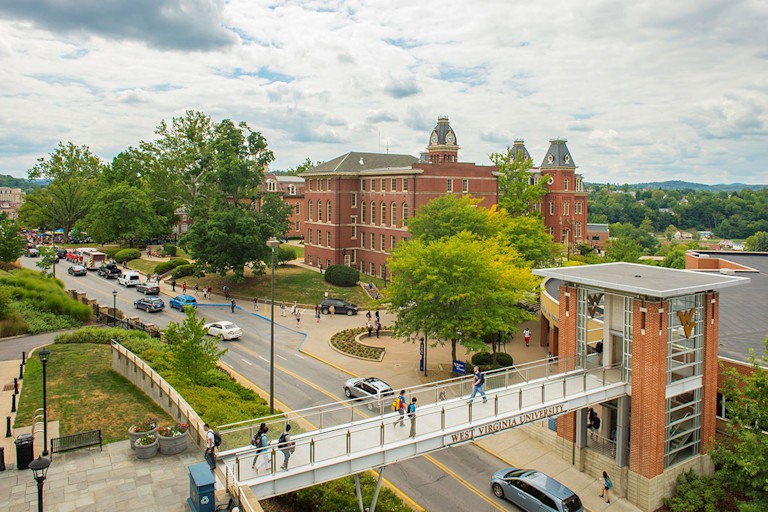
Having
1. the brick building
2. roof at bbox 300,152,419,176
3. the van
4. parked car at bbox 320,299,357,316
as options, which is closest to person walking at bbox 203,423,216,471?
parked car at bbox 320,299,357,316

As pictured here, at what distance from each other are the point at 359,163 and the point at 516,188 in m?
19.6

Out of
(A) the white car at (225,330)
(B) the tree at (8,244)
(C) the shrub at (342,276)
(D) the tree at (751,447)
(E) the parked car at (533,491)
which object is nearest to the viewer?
(D) the tree at (751,447)

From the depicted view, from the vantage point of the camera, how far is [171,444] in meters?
17.6

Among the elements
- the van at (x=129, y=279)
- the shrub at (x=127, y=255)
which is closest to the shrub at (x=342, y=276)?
the van at (x=129, y=279)

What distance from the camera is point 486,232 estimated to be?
47.8 m

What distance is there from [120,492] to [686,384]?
66.4 feet

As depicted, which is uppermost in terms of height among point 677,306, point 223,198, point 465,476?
point 223,198

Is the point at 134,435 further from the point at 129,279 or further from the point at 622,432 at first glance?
the point at 129,279

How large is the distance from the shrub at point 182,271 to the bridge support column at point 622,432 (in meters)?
48.5

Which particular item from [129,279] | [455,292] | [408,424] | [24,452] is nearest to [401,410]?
[408,424]

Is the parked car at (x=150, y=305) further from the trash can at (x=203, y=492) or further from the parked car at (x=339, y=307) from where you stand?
the trash can at (x=203, y=492)

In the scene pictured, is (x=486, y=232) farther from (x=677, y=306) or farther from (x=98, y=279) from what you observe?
(x=98, y=279)

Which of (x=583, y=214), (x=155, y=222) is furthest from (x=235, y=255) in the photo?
(x=583, y=214)

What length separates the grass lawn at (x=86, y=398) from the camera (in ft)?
67.1
